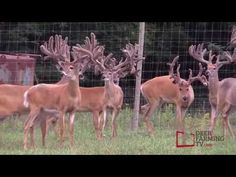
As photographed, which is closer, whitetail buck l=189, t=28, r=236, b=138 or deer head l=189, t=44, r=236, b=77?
deer head l=189, t=44, r=236, b=77

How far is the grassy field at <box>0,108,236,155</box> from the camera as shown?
8.85m

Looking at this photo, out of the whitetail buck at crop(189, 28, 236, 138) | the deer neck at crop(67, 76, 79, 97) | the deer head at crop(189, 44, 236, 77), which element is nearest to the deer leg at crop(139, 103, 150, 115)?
the whitetail buck at crop(189, 28, 236, 138)

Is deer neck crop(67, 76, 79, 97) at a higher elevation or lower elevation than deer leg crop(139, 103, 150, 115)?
higher

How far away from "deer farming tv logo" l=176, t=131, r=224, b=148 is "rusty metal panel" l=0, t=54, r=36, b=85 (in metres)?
3.21

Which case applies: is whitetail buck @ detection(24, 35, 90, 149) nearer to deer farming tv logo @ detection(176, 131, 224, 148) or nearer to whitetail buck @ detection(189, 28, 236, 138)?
deer farming tv logo @ detection(176, 131, 224, 148)

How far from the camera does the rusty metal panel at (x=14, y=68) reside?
12.0 metres

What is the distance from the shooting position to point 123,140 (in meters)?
10.0

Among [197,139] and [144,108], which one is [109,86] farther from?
[197,139]

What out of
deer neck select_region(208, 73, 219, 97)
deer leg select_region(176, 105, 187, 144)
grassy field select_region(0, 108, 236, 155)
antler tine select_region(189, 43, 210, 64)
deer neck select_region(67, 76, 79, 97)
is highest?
antler tine select_region(189, 43, 210, 64)

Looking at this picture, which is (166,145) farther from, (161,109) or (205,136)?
(161,109)

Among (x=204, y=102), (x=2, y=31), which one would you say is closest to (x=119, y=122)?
(x=204, y=102)

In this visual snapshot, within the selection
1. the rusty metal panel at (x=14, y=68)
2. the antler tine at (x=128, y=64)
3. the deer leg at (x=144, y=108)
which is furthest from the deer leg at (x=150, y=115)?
the rusty metal panel at (x=14, y=68)

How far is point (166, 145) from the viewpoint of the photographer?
941 centimetres

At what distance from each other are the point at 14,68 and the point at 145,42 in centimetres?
264
